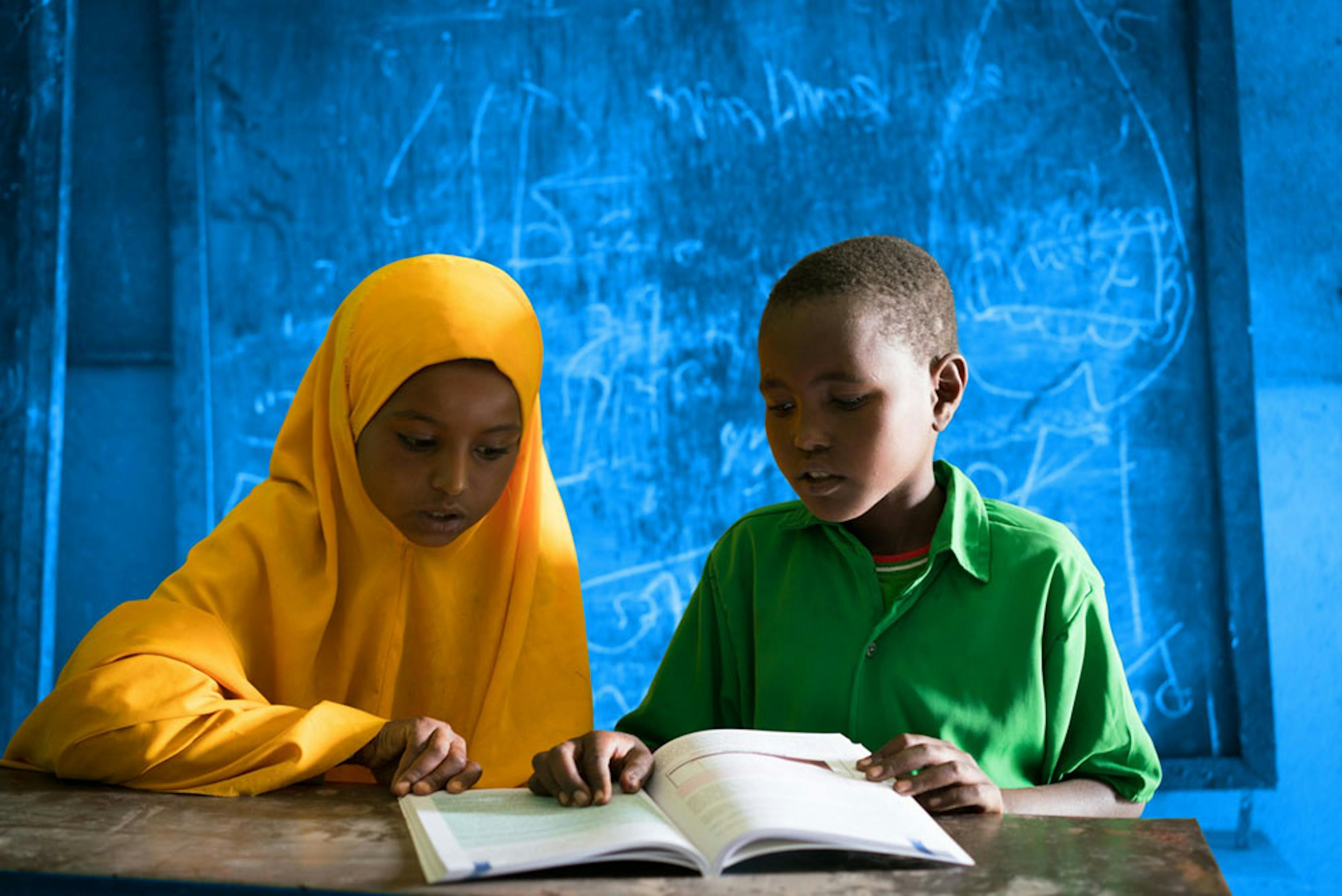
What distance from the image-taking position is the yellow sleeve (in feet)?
4.25

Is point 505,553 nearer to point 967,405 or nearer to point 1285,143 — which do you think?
point 967,405

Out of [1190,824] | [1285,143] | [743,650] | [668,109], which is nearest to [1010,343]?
[1285,143]

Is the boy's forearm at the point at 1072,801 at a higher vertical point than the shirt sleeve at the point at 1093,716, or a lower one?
lower

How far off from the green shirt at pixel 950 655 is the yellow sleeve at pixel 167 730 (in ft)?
1.46

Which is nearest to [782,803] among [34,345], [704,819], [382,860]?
[704,819]

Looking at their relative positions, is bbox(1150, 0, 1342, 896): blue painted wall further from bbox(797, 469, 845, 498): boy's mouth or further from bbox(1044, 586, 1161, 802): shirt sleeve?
bbox(797, 469, 845, 498): boy's mouth

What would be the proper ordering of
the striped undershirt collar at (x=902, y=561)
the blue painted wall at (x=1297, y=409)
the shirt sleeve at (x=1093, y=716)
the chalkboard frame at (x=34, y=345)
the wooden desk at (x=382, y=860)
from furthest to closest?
the chalkboard frame at (x=34, y=345) → the blue painted wall at (x=1297, y=409) → the striped undershirt collar at (x=902, y=561) → the shirt sleeve at (x=1093, y=716) → the wooden desk at (x=382, y=860)

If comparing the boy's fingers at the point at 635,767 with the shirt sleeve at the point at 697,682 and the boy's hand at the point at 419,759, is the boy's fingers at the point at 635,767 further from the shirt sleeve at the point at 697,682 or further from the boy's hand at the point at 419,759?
the shirt sleeve at the point at 697,682

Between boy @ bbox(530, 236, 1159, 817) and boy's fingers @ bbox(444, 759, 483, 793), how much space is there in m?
0.30

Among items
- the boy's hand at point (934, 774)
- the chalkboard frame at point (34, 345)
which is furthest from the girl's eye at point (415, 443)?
the chalkboard frame at point (34, 345)

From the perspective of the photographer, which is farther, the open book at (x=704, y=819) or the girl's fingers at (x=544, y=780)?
the girl's fingers at (x=544, y=780)

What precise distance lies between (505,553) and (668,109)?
4.69 feet

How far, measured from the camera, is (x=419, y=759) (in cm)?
127

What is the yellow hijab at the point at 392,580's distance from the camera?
1.57 meters
